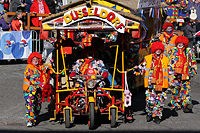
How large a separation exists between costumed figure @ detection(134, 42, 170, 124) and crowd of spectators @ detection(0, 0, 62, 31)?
30.2 feet

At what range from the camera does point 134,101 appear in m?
12.8

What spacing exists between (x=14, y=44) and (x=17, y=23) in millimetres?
958

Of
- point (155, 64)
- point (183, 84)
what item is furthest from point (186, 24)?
point (155, 64)

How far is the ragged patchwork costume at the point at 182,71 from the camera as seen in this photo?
11.2 m

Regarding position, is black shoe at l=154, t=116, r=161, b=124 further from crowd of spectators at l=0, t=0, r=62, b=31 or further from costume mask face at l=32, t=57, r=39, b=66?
crowd of spectators at l=0, t=0, r=62, b=31

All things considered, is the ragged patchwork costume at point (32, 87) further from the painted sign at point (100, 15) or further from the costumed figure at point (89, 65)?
the painted sign at point (100, 15)

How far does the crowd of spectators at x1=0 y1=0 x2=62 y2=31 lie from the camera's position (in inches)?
709

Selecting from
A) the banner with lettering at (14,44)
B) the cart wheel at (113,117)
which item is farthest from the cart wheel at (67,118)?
the banner with lettering at (14,44)

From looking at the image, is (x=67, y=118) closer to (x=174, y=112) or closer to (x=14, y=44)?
(x=174, y=112)

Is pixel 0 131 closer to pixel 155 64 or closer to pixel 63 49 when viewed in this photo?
pixel 63 49

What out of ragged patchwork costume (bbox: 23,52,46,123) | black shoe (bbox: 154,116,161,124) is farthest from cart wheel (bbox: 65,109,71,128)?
black shoe (bbox: 154,116,161,124)

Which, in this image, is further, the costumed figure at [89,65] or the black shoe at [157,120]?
the costumed figure at [89,65]

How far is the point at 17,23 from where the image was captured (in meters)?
18.1

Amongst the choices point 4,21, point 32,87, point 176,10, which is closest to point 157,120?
point 32,87
